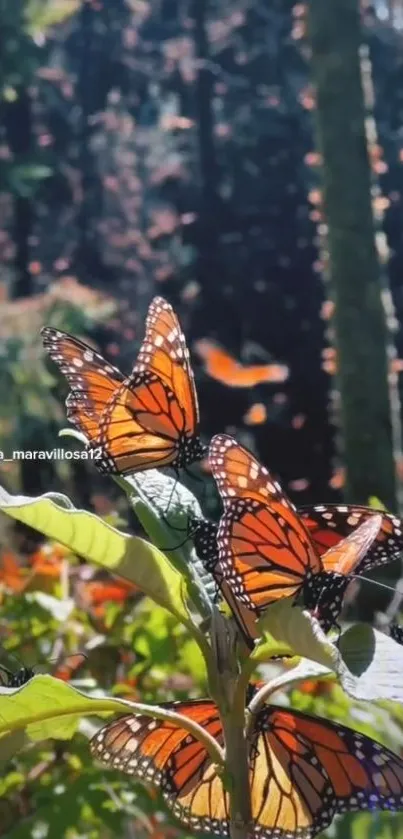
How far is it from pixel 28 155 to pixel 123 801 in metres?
6.11

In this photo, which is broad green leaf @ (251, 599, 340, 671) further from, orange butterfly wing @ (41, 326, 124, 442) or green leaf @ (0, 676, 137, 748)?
orange butterfly wing @ (41, 326, 124, 442)

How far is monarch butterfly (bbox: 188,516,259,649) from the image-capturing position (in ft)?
1.52

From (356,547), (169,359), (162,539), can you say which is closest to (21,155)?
(169,359)

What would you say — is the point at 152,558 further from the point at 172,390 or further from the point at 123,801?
the point at 123,801

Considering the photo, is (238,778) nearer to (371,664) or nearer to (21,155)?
(371,664)

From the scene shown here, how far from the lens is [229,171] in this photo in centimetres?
723

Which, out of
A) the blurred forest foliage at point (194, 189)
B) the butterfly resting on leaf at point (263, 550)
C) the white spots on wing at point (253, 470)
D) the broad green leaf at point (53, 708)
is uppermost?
the blurred forest foliage at point (194, 189)

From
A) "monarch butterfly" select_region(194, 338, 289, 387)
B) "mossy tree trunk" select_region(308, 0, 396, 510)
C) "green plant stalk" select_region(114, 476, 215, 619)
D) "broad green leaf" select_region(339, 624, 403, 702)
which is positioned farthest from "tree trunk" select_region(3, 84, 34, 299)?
"broad green leaf" select_region(339, 624, 403, 702)

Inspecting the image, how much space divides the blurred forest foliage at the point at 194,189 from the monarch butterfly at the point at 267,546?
462cm

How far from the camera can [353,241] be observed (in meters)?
3.45

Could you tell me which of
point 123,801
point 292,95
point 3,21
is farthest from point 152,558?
point 292,95

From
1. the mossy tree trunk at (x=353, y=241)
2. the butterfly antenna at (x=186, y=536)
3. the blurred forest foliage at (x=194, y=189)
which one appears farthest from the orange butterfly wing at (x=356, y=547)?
the blurred forest foliage at (x=194, y=189)

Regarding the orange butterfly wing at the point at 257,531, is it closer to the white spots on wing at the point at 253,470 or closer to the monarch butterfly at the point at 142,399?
the white spots on wing at the point at 253,470

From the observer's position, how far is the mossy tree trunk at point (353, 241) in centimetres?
343
